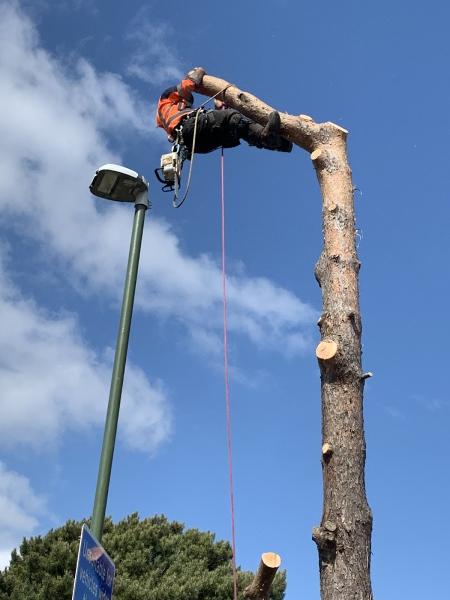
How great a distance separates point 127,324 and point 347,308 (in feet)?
4.59

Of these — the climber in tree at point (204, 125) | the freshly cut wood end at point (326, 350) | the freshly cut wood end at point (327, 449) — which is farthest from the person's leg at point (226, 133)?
the freshly cut wood end at point (327, 449)

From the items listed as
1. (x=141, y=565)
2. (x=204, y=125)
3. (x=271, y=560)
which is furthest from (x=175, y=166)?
(x=141, y=565)

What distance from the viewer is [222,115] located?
639cm

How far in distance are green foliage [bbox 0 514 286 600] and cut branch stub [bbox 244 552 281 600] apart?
30.8 feet

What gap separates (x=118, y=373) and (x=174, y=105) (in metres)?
3.55

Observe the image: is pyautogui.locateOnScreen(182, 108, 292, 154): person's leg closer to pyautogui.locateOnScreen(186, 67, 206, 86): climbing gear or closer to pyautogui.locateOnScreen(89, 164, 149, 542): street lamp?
pyautogui.locateOnScreen(186, 67, 206, 86): climbing gear

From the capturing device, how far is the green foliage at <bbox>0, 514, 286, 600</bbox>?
13.4 m

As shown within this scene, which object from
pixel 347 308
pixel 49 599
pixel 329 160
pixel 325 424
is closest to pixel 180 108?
pixel 329 160

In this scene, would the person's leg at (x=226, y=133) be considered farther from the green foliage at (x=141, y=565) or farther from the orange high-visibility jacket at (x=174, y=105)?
the green foliage at (x=141, y=565)

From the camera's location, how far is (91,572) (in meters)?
3.15

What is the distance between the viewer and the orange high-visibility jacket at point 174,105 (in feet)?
21.7

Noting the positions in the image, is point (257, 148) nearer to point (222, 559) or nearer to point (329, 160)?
point (329, 160)

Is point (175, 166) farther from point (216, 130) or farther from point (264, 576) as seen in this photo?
point (264, 576)

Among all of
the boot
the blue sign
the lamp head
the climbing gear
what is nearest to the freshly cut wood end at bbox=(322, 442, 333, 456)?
the blue sign
